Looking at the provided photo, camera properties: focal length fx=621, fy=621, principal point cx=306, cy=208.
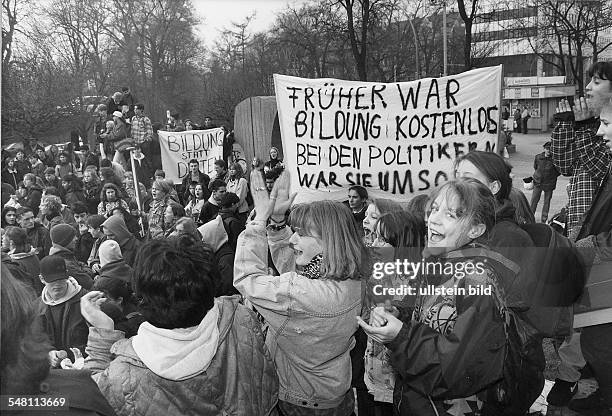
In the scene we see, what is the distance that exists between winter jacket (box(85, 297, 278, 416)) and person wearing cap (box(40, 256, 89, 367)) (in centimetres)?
28

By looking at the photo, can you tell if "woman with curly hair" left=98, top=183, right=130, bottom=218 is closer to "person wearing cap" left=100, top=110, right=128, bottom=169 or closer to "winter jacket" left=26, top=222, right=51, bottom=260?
"person wearing cap" left=100, top=110, right=128, bottom=169

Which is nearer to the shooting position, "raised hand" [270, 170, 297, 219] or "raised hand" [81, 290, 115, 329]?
"raised hand" [81, 290, 115, 329]

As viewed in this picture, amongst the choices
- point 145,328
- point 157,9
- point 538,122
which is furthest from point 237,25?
point 538,122

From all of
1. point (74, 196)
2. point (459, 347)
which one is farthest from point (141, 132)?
point (459, 347)

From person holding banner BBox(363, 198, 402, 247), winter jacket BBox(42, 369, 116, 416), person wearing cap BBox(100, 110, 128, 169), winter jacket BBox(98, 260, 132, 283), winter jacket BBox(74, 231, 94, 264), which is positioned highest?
person wearing cap BBox(100, 110, 128, 169)

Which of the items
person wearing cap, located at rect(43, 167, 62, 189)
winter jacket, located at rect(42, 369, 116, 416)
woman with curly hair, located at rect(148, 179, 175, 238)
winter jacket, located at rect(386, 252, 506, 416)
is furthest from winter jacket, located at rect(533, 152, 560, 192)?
person wearing cap, located at rect(43, 167, 62, 189)

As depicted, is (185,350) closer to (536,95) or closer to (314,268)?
(314,268)

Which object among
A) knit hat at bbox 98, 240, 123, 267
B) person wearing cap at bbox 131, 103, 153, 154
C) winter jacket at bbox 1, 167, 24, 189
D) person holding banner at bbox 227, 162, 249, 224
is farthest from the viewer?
winter jacket at bbox 1, 167, 24, 189

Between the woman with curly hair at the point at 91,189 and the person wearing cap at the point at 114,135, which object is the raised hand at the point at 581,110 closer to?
the person wearing cap at the point at 114,135

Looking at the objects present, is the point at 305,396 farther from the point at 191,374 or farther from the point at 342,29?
the point at 342,29

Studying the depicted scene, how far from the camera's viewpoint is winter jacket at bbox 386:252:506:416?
181 centimetres

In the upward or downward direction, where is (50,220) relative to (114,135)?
downward

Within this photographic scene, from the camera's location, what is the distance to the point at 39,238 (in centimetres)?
569

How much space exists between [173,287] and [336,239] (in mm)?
676
